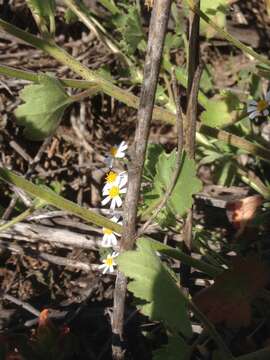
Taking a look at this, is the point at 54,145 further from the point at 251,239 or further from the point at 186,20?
the point at 251,239

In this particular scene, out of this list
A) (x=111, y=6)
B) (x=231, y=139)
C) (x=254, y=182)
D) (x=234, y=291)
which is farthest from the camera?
(x=111, y=6)

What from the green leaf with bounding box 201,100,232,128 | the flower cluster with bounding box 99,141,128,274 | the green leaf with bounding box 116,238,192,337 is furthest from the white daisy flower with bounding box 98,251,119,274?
the green leaf with bounding box 116,238,192,337

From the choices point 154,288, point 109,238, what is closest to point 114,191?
point 109,238

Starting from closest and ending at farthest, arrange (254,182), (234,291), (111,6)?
(234,291) → (254,182) → (111,6)

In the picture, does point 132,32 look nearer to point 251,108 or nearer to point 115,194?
point 251,108

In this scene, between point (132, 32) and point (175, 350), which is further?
point (132, 32)

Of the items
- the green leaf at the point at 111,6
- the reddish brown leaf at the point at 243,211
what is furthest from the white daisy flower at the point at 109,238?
the green leaf at the point at 111,6

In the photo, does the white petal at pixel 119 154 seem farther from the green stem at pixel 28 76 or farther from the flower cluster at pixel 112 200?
the green stem at pixel 28 76
